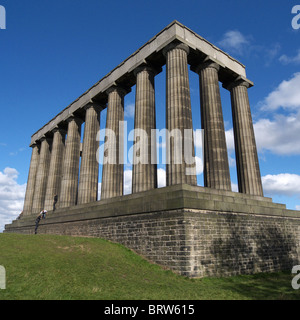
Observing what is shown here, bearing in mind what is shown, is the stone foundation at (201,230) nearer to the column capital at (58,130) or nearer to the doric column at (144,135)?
the doric column at (144,135)

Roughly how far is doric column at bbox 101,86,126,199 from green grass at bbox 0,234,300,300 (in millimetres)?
10150

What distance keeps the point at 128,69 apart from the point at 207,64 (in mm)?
9193

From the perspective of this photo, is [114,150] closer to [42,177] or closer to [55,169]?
[55,169]

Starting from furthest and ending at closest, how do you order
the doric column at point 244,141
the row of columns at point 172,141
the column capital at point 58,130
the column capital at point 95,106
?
1. the column capital at point 58,130
2. the column capital at point 95,106
3. the doric column at point 244,141
4. the row of columns at point 172,141

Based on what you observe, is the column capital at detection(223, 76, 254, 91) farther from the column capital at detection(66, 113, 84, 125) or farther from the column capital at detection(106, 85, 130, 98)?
the column capital at detection(66, 113, 84, 125)

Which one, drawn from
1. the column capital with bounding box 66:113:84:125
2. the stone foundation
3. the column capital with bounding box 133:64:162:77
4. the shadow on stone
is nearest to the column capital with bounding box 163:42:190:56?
the column capital with bounding box 133:64:162:77

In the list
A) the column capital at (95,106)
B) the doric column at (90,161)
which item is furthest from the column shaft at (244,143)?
the column capital at (95,106)

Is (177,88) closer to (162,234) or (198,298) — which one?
(162,234)

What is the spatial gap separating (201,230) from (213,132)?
38.7 ft

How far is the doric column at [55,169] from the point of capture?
41.3m

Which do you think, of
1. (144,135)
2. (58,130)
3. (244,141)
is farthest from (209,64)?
(58,130)

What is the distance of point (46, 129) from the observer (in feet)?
160

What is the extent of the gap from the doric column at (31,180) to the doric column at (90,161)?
66.5ft
